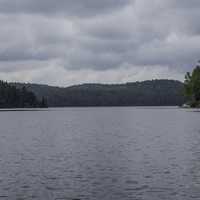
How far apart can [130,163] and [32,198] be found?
663 inches

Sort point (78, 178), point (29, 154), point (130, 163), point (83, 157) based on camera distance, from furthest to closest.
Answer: point (29, 154) < point (83, 157) < point (130, 163) < point (78, 178)

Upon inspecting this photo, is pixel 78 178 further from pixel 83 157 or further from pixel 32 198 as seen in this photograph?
pixel 83 157

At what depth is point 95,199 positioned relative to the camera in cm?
3011

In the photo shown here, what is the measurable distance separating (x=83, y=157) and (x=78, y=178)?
1316cm

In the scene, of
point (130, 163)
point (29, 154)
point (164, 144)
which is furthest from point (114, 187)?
point (164, 144)

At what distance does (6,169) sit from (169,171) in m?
15.0

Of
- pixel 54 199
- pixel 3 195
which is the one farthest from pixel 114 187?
pixel 3 195

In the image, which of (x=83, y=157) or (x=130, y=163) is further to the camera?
(x=83, y=157)

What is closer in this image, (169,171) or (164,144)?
(169,171)

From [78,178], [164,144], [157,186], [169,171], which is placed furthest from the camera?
[164,144]

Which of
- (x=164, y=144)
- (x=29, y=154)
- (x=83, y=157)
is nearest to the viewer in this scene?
(x=83, y=157)

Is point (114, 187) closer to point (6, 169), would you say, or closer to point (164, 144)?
point (6, 169)

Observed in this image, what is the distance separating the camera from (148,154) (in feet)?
172

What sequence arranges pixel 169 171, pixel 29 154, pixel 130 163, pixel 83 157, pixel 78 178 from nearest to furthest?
pixel 78 178
pixel 169 171
pixel 130 163
pixel 83 157
pixel 29 154
